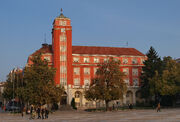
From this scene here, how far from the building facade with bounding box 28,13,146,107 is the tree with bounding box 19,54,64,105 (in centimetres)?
2036

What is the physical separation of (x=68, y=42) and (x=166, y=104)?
32.5 m

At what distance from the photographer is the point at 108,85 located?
5778 centimetres

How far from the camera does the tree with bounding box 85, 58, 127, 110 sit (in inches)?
2226

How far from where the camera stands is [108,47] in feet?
294

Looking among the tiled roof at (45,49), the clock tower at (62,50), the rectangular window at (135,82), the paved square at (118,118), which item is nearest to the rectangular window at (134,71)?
the rectangular window at (135,82)

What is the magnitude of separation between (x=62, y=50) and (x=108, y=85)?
989 inches

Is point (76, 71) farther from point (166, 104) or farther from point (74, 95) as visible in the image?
point (166, 104)

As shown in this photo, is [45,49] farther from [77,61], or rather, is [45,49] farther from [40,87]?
[40,87]

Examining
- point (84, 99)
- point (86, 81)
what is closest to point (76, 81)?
point (86, 81)

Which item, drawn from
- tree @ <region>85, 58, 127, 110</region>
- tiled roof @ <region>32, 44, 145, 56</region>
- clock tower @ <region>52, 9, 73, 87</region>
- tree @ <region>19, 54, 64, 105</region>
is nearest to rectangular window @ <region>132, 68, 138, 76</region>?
tiled roof @ <region>32, 44, 145, 56</region>

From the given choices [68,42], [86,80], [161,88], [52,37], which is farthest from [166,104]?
[52,37]

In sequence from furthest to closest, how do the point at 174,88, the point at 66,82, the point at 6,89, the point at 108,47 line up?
the point at 108,47 → the point at 66,82 → the point at 6,89 → the point at 174,88

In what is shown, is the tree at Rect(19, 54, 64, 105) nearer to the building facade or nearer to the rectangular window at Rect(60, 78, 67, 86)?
the rectangular window at Rect(60, 78, 67, 86)

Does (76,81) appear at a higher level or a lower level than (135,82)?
higher
